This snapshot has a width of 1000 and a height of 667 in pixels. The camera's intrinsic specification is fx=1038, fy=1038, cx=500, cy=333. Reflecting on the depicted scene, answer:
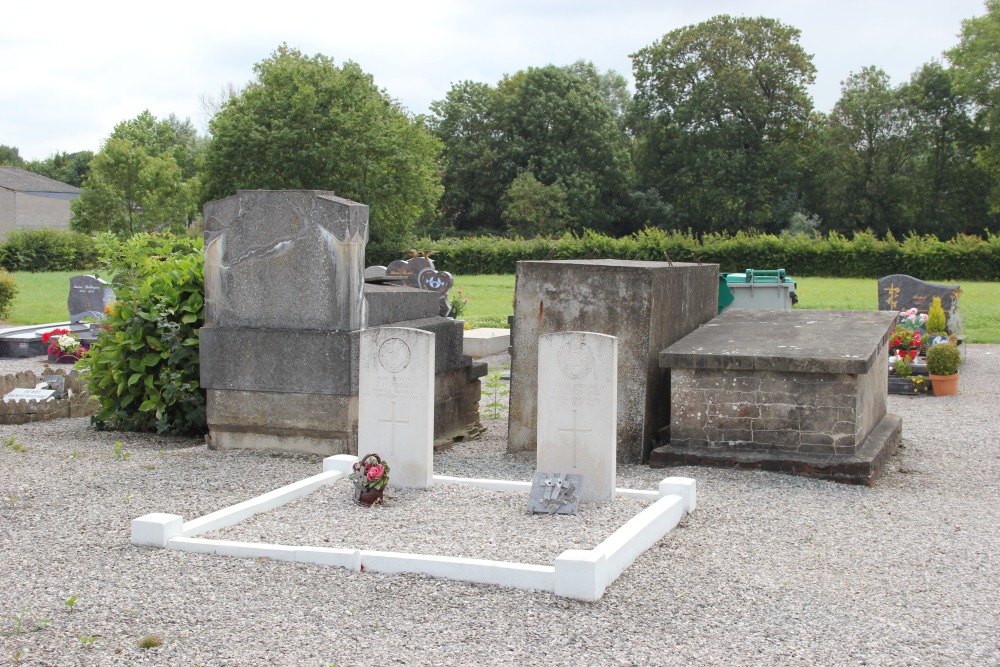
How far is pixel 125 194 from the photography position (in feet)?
158

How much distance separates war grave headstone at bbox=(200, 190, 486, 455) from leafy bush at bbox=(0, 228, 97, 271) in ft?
115

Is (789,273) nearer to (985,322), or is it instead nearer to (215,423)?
(985,322)

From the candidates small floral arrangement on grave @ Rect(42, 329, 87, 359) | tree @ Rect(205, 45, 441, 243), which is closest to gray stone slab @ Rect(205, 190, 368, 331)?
small floral arrangement on grave @ Rect(42, 329, 87, 359)

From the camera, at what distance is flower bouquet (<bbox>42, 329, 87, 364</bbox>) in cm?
1458

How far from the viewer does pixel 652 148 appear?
54.6 meters

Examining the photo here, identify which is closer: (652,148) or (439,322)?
(439,322)

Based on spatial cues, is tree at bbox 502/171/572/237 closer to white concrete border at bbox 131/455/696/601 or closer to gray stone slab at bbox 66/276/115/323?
gray stone slab at bbox 66/276/115/323

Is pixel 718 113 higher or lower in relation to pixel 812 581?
higher

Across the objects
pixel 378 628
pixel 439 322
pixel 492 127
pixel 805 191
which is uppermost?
pixel 492 127

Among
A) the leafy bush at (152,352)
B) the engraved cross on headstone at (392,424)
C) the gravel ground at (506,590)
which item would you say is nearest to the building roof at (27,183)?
the leafy bush at (152,352)

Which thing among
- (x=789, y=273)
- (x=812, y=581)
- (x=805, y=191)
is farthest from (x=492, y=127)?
(x=812, y=581)

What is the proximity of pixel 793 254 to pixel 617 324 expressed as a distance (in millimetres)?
32760

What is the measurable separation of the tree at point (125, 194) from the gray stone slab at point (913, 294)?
37889mm

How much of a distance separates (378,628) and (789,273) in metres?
36.6
